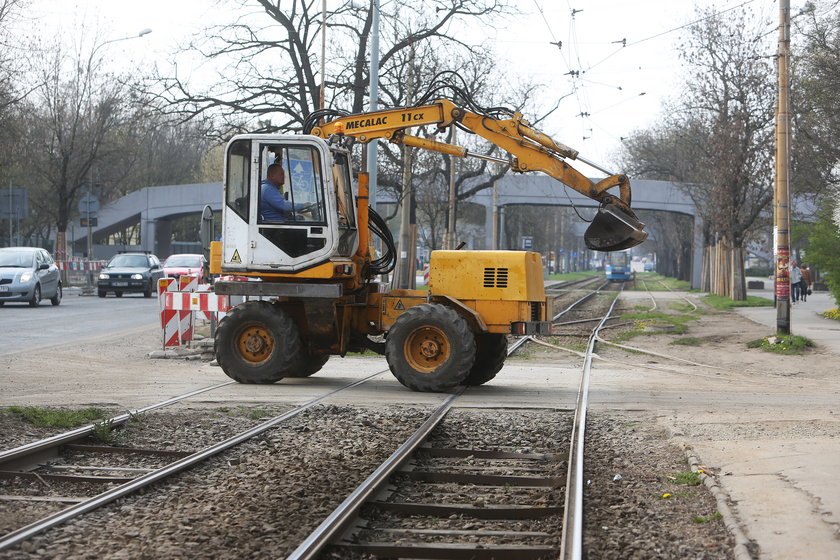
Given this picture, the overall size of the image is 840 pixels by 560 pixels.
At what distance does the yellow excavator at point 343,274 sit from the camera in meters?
13.2

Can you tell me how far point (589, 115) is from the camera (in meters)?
38.1

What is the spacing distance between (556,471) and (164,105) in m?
27.2

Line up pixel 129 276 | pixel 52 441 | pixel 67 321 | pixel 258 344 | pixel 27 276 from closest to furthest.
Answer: pixel 52 441 → pixel 258 344 → pixel 67 321 → pixel 27 276 → pixel 129 276

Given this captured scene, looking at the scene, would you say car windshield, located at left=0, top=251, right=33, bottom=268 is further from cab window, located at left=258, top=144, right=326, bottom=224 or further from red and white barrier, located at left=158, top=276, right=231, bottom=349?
cab window, located at left=258, top=144, right=326, bottom=224

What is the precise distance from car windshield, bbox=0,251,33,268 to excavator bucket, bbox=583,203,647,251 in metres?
21.2

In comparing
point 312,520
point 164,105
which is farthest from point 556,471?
point 164,105

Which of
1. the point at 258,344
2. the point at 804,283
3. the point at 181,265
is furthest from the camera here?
the point at 804,283

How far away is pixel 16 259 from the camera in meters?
30.5

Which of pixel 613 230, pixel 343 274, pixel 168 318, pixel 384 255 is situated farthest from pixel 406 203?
pixel 343 274

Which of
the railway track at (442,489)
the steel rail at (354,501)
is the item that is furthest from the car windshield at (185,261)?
the steel rail at (354,501)

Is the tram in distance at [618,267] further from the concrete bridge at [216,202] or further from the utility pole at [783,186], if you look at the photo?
the utility pole at [783,186]

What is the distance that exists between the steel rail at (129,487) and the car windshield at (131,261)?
101ft

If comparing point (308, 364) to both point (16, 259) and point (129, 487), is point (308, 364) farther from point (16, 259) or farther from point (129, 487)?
A: point (16, 259)

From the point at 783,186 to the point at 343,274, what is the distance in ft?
38.9
